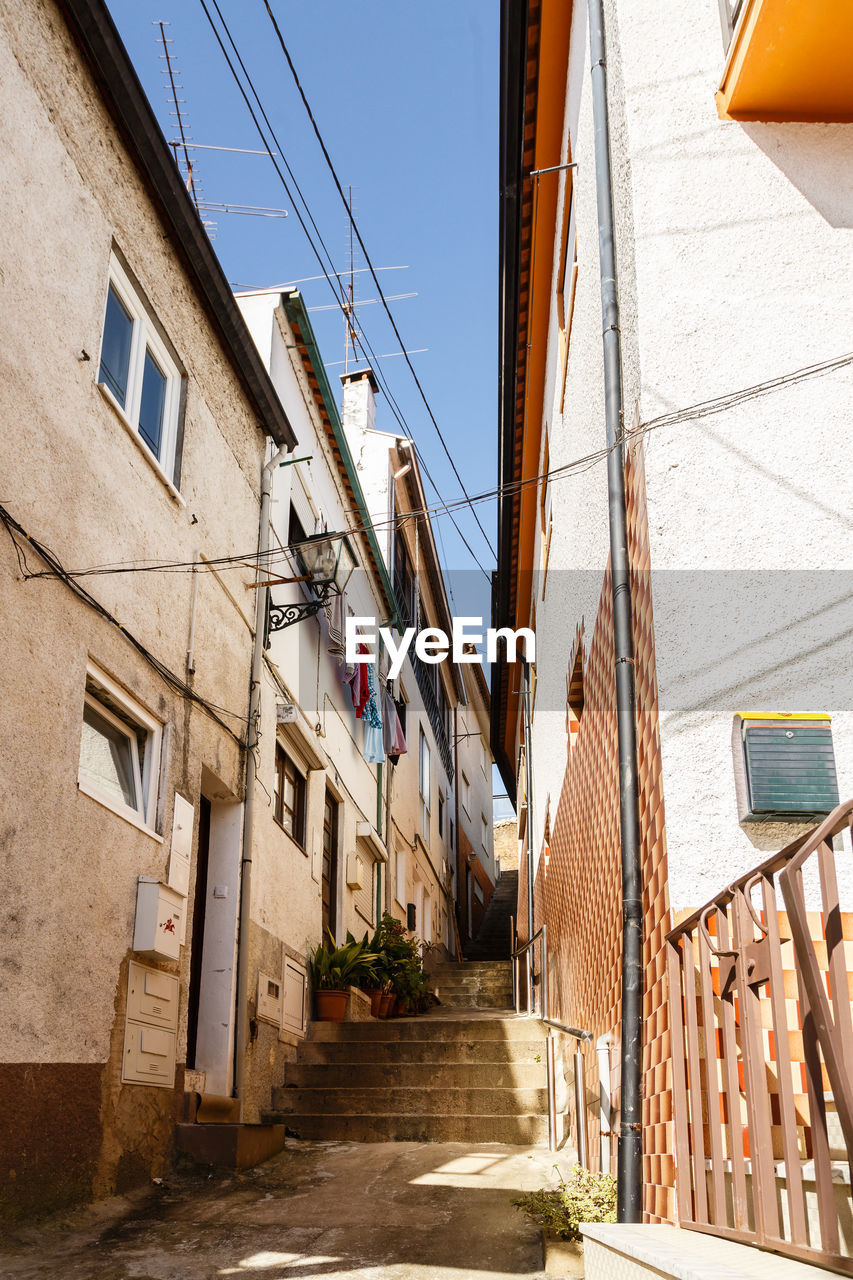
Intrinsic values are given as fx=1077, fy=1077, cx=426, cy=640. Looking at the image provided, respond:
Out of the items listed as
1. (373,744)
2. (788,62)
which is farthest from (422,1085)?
(788,62)

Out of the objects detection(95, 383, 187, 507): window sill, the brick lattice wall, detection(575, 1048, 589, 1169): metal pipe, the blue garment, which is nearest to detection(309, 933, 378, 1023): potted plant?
the brick lattice wall

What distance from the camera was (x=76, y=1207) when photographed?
4.97 metres

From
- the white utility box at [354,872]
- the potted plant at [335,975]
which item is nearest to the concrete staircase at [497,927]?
the white utility box at [354,872]

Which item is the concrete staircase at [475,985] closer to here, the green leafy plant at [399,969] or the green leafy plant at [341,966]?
the green leafy plant at [399,969]

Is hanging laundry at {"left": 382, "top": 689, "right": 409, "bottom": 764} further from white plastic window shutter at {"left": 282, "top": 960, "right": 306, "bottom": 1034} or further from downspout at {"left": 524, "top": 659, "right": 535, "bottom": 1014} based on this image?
white plastic window shutter at {"left": 282, "top": 960, "right": 306, "bottom": 1034}

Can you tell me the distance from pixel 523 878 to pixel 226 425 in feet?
35.0

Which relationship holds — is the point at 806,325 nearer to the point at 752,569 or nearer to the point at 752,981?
the point at 752,569

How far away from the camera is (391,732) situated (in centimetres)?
1501

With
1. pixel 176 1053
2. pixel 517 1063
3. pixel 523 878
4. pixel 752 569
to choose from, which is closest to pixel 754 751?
pixel 752 569

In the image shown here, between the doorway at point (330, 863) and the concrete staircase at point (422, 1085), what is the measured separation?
2304 millimetres

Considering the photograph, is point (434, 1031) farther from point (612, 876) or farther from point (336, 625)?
point (612, 876)

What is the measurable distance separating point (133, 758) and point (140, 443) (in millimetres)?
1935

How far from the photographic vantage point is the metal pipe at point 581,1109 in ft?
18.4

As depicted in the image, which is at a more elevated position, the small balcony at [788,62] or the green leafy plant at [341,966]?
the small balcony at [788,62]
